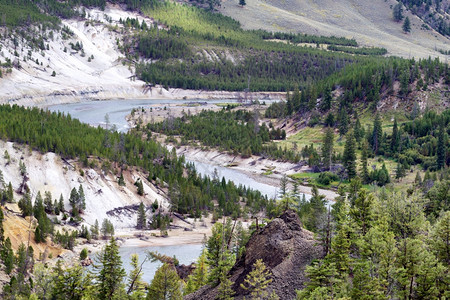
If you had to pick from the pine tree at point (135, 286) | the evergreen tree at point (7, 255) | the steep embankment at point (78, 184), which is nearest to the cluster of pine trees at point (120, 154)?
the steep embankment at point (78, 184)

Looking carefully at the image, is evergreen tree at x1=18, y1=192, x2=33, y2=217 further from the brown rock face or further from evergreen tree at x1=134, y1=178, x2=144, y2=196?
the brown rock face

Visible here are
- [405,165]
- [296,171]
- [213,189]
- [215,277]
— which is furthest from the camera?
[296,171]

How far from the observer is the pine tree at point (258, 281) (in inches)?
1786

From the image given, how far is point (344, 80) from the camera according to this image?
593 ft

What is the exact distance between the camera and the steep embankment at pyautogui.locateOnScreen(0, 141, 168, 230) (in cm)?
10062

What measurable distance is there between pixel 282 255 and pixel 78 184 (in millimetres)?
63936

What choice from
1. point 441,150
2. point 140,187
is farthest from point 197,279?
point 441,150

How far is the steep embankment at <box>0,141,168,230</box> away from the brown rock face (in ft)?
174

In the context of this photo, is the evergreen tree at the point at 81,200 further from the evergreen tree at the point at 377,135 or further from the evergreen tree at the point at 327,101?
the evergreen tree at the point at 327,101

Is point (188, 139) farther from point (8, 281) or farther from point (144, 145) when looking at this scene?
point (8, 281)

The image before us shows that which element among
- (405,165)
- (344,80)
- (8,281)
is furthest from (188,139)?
(8,281)

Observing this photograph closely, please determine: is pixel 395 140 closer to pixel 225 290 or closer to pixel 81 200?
pixel 81 200

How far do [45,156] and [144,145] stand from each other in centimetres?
2985

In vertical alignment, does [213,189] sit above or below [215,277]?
below
